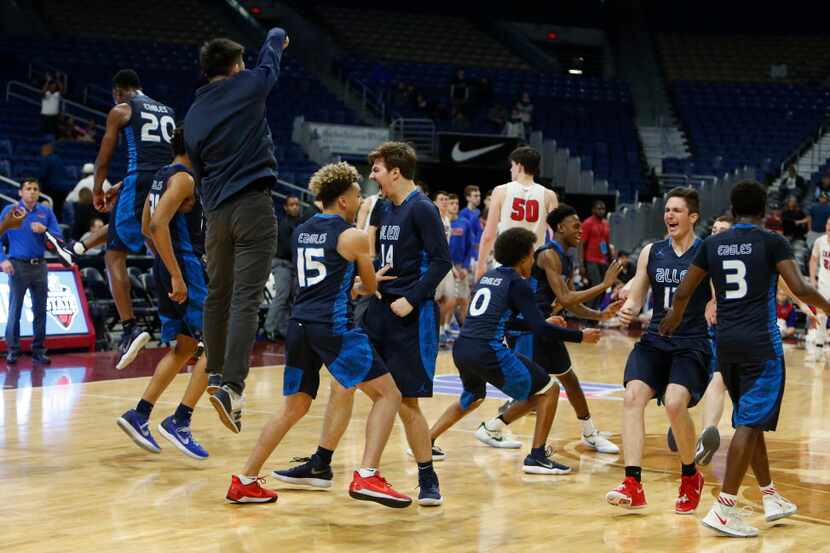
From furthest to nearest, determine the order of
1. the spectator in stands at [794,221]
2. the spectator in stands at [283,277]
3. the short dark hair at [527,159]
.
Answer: the spectator in stands at [794,221], the spectator in stands at [283,277], the short dark hair at [527,159]

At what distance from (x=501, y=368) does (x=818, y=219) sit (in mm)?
16011

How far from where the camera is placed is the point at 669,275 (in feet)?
23.5

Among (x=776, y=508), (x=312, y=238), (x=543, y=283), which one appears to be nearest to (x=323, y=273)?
(x=312, y=238)

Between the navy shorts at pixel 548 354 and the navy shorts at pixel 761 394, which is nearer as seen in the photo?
the navy shorts at pixel 761 394

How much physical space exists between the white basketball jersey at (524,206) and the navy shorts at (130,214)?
10.5 ft

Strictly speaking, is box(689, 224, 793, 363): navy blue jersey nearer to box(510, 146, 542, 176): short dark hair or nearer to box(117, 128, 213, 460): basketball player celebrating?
box(117, 128, 213, 460): basketball player celebrating

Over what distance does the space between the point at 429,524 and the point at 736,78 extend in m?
29.5

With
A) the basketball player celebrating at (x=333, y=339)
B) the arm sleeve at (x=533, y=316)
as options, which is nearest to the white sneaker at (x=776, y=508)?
the arm sleeve at (x=533, y=316)

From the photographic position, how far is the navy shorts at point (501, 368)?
757cm

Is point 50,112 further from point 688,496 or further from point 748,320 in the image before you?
point 748,320

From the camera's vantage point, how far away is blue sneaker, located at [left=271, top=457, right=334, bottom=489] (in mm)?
6902

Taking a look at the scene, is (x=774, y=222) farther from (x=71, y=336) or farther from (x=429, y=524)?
(x=429, y=524)

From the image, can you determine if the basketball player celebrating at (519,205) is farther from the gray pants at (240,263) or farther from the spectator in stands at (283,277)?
the spectator in stands at (283,277)

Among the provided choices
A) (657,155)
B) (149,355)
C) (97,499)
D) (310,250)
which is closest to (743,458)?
(310,250)
